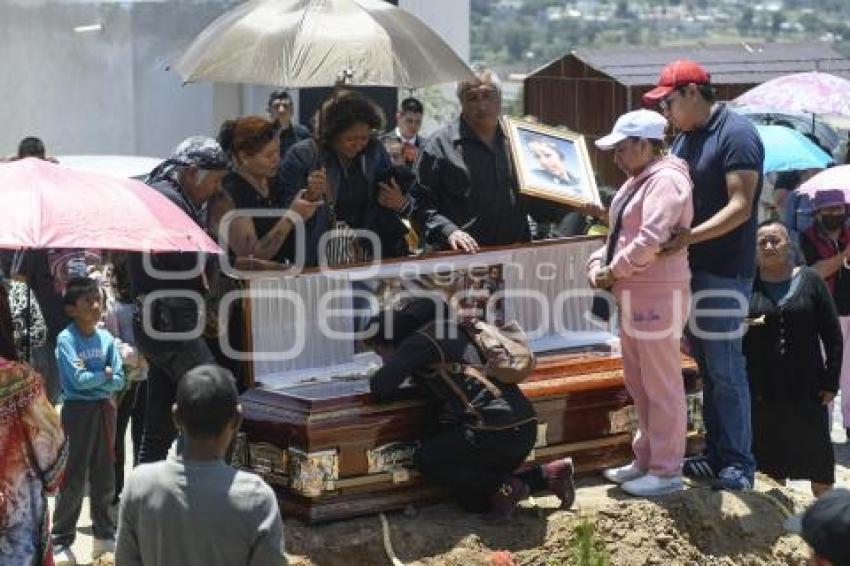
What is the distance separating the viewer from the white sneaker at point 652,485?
802 centimetres

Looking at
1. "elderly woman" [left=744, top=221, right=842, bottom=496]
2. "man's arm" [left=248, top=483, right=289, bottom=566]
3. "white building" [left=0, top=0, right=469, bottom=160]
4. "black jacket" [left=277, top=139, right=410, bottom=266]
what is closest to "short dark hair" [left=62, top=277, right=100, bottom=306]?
"black jacket" [left=277, top=139, right=410, bottom=266]

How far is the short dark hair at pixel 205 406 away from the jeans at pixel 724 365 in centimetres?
358

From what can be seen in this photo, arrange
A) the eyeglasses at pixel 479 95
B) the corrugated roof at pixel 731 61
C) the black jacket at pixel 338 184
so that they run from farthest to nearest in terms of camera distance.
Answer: the corrugated roof at pixel 731 61, the eyeglasses at pixel 479 95, the black jacket at pixel 338 184

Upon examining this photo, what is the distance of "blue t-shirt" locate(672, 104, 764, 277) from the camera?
773 centimetres

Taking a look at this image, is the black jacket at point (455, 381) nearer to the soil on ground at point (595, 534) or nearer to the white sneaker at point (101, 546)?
the soil on ground at point (595, 534)

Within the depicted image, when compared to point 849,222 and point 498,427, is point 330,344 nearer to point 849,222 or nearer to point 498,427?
point 498,427

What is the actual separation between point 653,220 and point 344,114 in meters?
1.63

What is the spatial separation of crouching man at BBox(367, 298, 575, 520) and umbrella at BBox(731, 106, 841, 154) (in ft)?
21.9

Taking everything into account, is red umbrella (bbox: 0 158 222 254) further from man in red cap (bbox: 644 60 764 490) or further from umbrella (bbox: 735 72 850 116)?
umbrella (bbox: 735 72 850 116)

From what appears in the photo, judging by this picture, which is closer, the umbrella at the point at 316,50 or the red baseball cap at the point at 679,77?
the red baseball cap at the point at 679,77

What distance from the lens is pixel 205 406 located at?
16.1ft

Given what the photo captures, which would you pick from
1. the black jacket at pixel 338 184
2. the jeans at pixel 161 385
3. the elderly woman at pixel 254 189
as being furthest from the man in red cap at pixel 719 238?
the jeans at pixel 161 385

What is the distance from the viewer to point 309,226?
8.03m

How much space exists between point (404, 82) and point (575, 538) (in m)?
2.45
